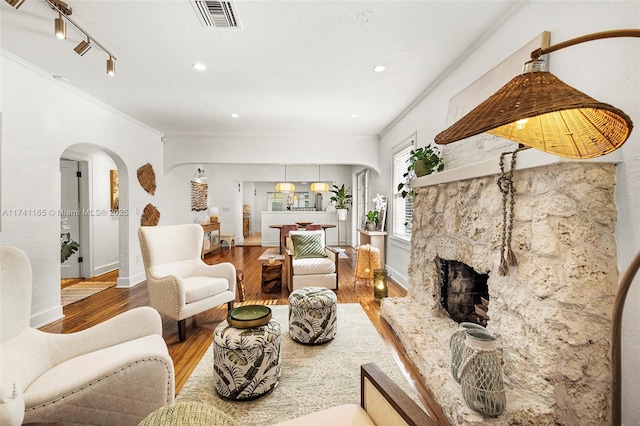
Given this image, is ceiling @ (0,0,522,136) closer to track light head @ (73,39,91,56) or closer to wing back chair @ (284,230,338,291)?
track light head @ (73,39,91,56)

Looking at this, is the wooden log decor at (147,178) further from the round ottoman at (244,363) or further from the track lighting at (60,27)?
the round ottoman at (244,363)

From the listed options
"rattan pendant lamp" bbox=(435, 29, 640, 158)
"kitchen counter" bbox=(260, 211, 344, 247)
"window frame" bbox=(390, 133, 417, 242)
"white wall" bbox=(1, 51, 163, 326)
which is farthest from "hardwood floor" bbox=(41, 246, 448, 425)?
"kitchen counter" bbox=(260, 211, 344, 247)

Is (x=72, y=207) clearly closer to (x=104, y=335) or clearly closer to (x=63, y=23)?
(x=63, y=23)

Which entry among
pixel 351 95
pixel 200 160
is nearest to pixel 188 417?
pixel 351 95

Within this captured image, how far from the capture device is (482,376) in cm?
142

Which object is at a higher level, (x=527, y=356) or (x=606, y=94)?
(x=606, y=94)

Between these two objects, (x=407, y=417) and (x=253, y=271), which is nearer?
(x=407, y=417)

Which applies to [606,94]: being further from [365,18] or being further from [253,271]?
[253,271]

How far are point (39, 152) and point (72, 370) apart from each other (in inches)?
107

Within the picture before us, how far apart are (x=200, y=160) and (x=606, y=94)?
216 inches

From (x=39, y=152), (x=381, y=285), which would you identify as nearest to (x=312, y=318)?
(x=381, y=285)

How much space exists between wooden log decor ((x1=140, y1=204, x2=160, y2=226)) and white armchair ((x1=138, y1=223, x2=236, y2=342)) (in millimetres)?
2066

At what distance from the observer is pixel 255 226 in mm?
12156

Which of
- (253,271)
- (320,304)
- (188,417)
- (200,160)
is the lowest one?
(253,271)
